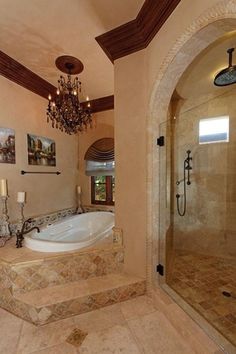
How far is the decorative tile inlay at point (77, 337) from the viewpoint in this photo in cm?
153

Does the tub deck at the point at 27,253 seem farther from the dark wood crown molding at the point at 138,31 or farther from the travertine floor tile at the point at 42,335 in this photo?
the dark wood crown molding at the point at 138,31

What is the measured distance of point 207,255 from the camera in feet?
9.87

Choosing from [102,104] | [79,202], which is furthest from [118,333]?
[102,104]

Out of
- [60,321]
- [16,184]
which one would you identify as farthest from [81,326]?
[16,184]

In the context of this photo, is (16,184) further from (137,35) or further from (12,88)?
(137,35)

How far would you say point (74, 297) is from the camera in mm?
1852

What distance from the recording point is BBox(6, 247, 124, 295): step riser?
1.91 meters

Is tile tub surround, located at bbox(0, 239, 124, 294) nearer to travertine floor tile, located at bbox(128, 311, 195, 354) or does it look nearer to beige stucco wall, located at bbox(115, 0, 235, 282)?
beige stucco wall, located at bbox(115, 0, 235, 282)

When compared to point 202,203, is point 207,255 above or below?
below

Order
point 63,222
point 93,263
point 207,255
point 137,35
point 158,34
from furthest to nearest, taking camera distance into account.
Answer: point 63,222 → point 207,255 → point 93,263 → point 137,35 → point 158,34

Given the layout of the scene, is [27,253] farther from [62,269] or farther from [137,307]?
[137,307]

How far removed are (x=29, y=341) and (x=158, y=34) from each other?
293cm

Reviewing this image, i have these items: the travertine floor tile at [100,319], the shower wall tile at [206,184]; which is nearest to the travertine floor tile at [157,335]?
the travertine floor tile at [100,319]

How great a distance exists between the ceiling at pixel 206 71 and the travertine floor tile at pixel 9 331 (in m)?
3.15
